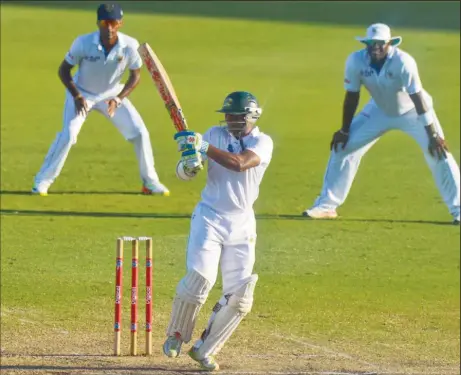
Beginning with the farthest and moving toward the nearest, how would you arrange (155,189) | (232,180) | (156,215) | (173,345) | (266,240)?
(155,189) → (156,215) → (266,240) → (173,345) → (232,180)

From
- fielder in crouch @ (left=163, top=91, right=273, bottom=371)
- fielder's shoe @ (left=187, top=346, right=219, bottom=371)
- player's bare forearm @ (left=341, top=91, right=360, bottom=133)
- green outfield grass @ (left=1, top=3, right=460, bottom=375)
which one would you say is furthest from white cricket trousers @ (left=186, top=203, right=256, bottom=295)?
player's bare forearm @ (left=341, top=91, right=360, bottom=133)

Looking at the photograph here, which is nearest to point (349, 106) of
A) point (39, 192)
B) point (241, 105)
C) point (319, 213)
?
point (319, 213)

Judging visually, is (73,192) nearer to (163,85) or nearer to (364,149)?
(364,149)

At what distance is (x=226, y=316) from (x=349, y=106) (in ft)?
16.5

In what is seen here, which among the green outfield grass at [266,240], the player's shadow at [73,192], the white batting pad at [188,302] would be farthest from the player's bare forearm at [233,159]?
the player's shadow at [73,192]

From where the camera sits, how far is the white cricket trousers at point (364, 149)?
1434cm

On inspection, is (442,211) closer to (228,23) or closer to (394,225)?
(394,225)

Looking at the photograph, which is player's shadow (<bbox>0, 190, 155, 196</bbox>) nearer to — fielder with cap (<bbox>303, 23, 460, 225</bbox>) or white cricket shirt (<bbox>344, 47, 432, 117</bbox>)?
fielder with cap (<bbox>303, 23, 460, 225</bbox>)

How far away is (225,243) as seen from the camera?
955 cm

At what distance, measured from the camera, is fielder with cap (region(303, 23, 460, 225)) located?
13.8m

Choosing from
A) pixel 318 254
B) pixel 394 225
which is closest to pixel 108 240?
pixel 318 254

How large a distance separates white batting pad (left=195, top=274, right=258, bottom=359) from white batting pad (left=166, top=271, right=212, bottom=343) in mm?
132

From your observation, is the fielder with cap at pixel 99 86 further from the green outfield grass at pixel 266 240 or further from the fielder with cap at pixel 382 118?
the fielder with cap at pixel 382 118

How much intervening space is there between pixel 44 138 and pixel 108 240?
577 cm
